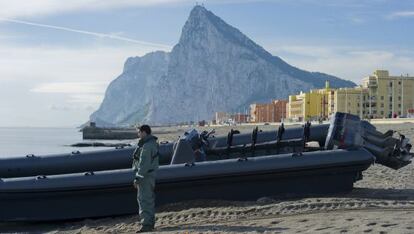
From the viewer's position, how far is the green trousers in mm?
7695

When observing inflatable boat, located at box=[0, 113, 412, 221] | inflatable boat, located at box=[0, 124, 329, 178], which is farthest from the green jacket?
inflatable boat, located at box=[0, 124, 329, 178]

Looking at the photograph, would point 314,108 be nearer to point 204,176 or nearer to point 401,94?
point 401,94

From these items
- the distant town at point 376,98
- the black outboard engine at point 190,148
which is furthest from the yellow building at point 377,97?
the black outboard engine at point 190,148

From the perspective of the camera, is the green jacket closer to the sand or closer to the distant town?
the sand

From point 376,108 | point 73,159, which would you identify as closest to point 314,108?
point 376,108

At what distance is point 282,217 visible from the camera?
8.03m

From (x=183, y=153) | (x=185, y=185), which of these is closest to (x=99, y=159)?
(x=183, y=153)

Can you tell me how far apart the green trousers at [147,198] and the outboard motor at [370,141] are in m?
3.73

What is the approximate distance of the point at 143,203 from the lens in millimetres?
7789

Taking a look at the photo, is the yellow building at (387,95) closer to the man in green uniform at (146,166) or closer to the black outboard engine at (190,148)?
the black outboard engine at (190,148)

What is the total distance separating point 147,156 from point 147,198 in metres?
0.54

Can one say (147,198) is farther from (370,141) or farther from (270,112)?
(270,112)

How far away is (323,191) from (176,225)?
277cm

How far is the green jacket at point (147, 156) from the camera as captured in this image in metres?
7.60
